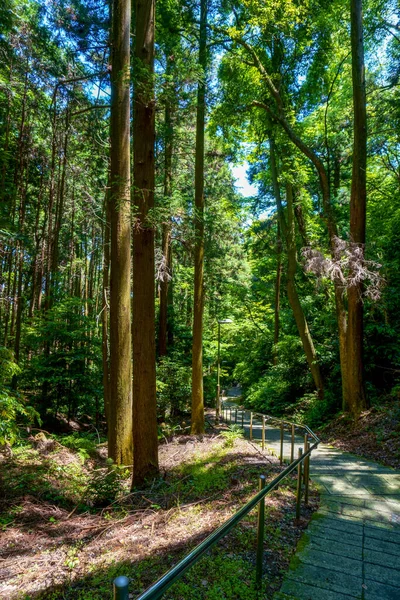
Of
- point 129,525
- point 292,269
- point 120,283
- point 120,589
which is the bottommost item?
point 129,525

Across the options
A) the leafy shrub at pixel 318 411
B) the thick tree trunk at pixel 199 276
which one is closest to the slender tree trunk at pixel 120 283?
the thick tree trunk at pixel 199 276

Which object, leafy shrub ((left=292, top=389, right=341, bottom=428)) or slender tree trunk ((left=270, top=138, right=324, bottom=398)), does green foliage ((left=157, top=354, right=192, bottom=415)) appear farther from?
slender tree trunk ((left=270, top=138, right=324, bottom=398))

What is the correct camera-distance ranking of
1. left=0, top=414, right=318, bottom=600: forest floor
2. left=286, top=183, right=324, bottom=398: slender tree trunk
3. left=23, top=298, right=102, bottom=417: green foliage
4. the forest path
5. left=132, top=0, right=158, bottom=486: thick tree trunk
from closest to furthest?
the forest path → left=0, top=414, right=318, bottom=600: forest floor → left=132, top=0, right=158, bottom=486: thick tree trunk → left=23, top=298, right=102, bottom=417: green foliage → left=286, top=183, right=324, bottom=398: slender tree trunk

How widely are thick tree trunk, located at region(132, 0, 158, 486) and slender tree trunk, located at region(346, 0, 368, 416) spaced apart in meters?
5.70

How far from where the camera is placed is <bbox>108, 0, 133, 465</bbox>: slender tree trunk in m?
6.36

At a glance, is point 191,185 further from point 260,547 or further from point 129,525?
point 260,547

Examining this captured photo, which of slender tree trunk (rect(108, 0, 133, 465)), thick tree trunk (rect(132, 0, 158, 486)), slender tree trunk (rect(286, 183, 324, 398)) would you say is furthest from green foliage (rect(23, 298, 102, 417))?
slender tree trunk (rect(286, 183, 324, 398))

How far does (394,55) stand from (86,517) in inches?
539

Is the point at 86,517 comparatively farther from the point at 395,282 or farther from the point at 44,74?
the point at 44,74

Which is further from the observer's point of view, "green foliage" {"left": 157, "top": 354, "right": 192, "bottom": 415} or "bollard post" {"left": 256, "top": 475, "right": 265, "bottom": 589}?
"green foliage" {"left": 157, "top": 354, "right": 192, "bottom": 415}

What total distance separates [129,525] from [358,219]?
28.2 feet

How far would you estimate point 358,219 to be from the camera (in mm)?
8922

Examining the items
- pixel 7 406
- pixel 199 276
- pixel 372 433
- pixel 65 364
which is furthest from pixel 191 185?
pixel 7 406

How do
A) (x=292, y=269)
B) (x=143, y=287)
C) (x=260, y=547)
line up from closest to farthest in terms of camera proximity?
(x=260, y=547) → (x=143, y=287) → (x=292, y=269)
